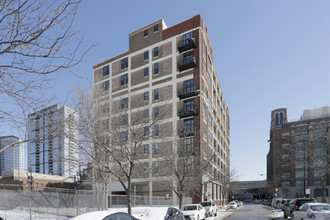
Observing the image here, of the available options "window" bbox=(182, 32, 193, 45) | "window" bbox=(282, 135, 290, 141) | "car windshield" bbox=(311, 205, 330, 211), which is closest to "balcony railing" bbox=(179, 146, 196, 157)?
"car windshield" bbox=(311, 205, 330, 211)

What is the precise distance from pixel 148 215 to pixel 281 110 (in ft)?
585

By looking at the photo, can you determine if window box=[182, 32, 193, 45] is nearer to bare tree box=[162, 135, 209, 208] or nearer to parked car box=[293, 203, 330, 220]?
bare tree box=[162, 135, 209, 208]

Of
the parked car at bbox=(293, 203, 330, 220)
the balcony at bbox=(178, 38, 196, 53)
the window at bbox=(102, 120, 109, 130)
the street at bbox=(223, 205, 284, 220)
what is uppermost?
the balcony at bbox=(178, 38, 196, 53)

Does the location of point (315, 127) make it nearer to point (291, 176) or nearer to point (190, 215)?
point (291, 176)

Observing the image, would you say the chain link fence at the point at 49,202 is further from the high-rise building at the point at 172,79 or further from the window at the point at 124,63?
the window at the point at 124,63

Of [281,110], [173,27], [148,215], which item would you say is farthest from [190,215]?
[281,110]

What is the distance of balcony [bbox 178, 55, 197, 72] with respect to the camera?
4512cm

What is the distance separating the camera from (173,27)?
160 ft

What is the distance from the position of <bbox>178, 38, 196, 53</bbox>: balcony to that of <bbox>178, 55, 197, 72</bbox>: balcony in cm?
142

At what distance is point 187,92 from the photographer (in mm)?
46031

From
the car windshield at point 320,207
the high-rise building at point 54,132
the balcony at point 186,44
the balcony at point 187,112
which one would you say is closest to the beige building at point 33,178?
the balcony at point 187,112

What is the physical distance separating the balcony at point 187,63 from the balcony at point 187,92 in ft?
11.2

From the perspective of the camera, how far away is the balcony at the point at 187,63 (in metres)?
45.1

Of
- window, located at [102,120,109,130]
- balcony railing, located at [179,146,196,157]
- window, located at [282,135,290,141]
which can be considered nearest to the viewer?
window, located at [102,120,109,130]
